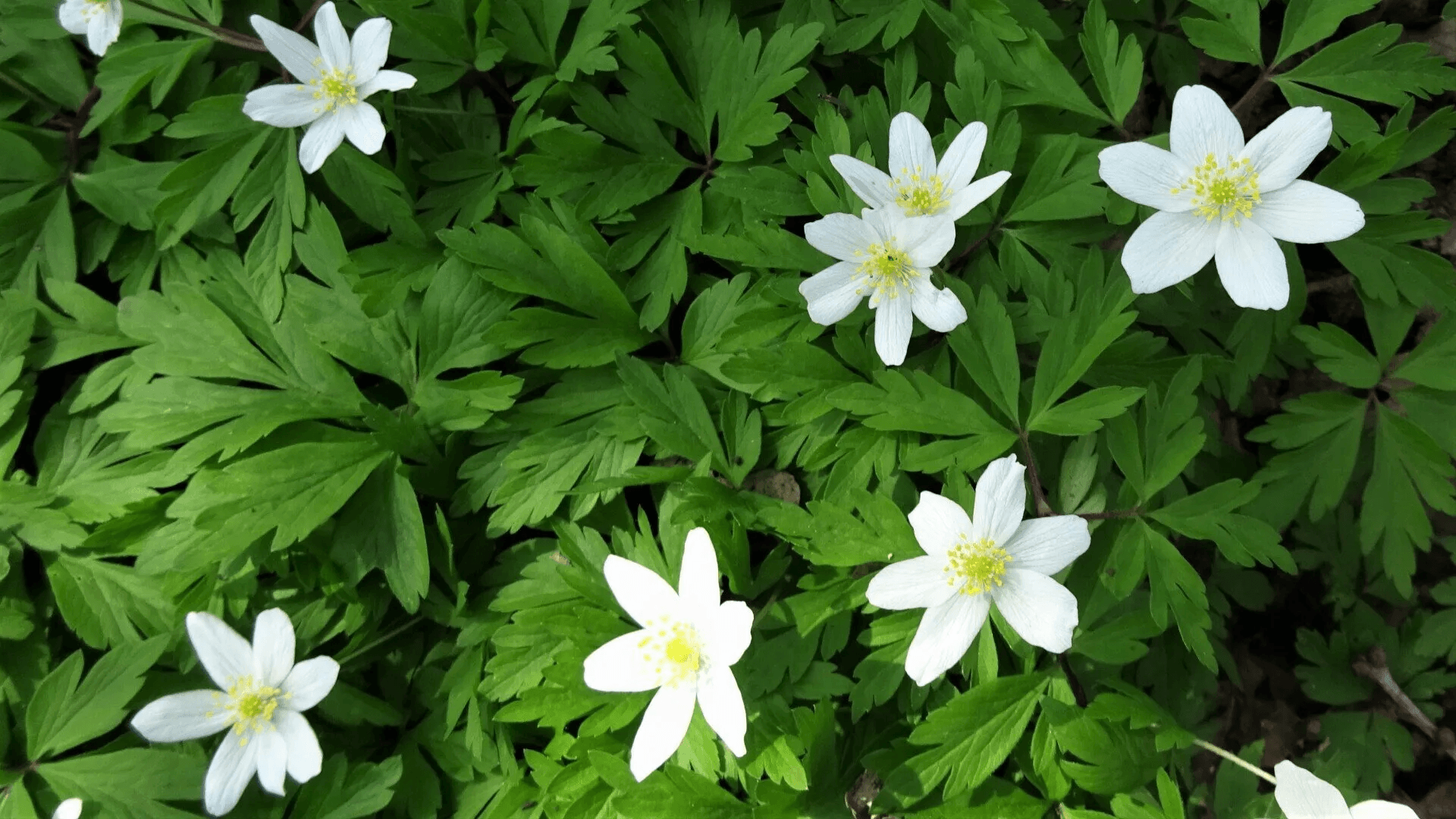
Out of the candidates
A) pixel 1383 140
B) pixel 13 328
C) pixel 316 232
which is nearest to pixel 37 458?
pixel 13 328

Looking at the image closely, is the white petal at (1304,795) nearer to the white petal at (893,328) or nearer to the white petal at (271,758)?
the white petal at (893,328)

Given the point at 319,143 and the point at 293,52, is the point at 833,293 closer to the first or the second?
the point at 319,143

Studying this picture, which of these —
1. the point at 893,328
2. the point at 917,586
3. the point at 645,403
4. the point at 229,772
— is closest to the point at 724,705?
the point at 917,586

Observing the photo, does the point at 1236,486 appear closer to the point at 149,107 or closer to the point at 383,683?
the point at 383,683

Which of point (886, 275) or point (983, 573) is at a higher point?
point (886, 275)

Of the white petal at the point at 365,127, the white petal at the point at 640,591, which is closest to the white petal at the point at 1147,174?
the white petal at the point at 640,591

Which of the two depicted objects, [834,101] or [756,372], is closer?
[756,372]

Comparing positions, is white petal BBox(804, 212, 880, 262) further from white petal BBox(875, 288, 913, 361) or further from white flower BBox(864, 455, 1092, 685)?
white flower BBox(864, 455, 1092, 685)

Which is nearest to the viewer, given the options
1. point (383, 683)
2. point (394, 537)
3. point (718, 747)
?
point (718, 747)
